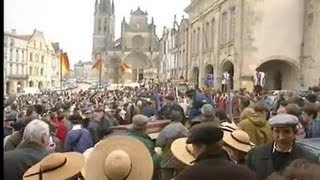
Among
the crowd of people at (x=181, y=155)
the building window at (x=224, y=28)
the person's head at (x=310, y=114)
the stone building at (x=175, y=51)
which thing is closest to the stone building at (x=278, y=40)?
the building window at (x=224, y=28)

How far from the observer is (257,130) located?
6.57m

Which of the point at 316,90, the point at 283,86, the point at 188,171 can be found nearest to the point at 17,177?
the point at 188,171

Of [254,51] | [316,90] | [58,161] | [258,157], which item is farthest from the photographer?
[254,51]

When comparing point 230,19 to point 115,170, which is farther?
point 230,19

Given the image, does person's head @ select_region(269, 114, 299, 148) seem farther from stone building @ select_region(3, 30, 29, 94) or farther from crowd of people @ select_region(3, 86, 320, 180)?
stone building @ select_region(3, 30, 29, 94)

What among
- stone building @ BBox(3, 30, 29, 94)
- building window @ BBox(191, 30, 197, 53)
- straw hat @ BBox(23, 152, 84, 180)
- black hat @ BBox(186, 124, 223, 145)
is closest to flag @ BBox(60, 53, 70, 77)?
stone building @ BBox(3, 30, 29, 94)

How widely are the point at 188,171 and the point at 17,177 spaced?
1.75 metres

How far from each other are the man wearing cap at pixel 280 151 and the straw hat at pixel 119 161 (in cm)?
97

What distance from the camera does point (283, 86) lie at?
1150 inches

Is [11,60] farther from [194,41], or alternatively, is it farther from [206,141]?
[194,41]

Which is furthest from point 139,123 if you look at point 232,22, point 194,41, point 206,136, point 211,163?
point 194,41

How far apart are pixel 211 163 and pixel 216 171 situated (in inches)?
4.1

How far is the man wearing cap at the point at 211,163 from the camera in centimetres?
342

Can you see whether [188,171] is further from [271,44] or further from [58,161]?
[271,44]
